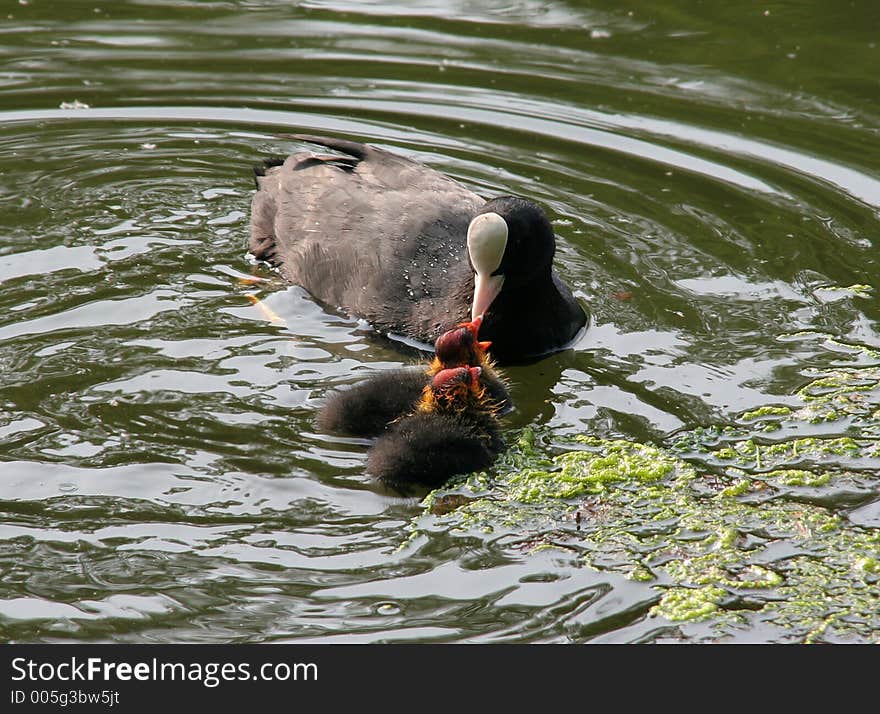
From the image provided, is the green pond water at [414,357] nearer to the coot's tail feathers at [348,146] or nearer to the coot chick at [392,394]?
the coot chick at [392,394]

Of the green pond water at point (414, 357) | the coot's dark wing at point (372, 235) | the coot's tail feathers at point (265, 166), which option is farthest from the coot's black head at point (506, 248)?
the coot's tail feathers at point (265, 166)

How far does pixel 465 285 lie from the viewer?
5816mm

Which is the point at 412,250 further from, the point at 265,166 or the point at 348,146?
the point at 265,166

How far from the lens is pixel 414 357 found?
587 centimetres

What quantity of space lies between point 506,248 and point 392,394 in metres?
1.03

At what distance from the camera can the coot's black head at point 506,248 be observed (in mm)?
5598

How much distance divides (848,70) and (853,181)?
175cm

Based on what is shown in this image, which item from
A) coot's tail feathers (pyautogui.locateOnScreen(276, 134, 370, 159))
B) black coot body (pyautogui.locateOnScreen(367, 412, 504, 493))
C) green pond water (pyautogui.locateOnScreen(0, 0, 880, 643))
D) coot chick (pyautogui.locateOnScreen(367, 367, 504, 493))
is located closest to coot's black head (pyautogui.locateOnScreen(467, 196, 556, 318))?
green pond water (pyautogui.locateOnScreen(0, 0, 880, 643))

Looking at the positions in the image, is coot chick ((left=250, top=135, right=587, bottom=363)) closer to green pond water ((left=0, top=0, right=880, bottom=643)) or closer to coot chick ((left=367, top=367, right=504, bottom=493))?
green pond water ((left=0, top=0, right=880, bottom=643))

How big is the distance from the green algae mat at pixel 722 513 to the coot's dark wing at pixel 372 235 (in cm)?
111

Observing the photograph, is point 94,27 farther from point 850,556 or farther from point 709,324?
point 850,556

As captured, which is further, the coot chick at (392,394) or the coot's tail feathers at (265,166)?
the coot's tail feathers at (265,166)
